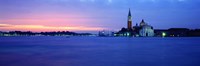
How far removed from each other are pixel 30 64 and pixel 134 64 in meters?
8.84

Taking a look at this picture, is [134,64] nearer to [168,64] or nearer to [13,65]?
[168,64]

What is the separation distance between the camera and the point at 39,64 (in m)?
25.9

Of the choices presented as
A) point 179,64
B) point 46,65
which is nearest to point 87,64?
point 46,65

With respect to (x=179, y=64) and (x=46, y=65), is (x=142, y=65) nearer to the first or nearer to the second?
(x=179, y=64)

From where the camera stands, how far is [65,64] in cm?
2569

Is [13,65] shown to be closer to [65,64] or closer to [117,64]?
[65,64]

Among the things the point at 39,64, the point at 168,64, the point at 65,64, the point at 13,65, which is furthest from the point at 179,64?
the point at 13,65

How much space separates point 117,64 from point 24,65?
7.78 m

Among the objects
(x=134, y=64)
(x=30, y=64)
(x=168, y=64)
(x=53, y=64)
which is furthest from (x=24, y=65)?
(x=168, y=64)

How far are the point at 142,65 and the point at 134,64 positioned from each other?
104 cm

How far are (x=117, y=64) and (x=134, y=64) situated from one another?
145 centimetres

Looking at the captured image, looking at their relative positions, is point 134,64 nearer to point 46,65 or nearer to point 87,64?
point 87,64

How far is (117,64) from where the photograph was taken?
26141mm

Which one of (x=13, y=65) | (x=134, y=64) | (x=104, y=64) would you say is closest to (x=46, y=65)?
(x=13, y=65)
